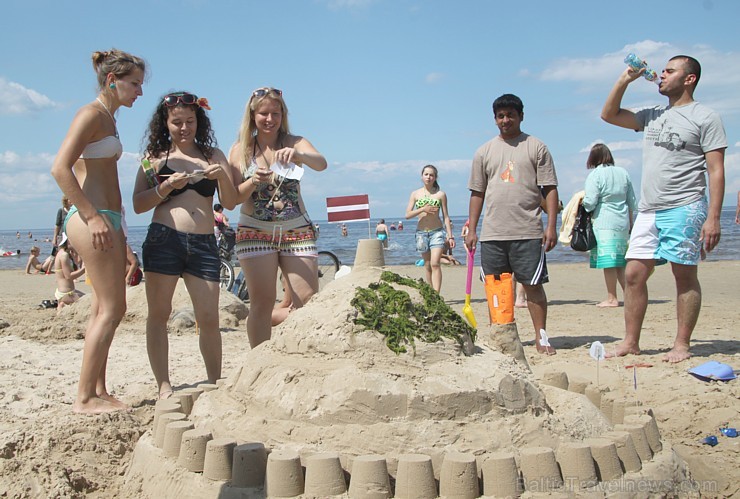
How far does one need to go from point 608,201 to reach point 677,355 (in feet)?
10.1

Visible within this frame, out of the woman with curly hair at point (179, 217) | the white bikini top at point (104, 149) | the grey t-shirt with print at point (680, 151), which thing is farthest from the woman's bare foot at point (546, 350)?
the white bikini top at point (104, 149)

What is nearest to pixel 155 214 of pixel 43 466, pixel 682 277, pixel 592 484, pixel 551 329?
pixel 43 466

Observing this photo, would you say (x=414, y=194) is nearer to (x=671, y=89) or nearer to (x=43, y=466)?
(x=671, y=89)

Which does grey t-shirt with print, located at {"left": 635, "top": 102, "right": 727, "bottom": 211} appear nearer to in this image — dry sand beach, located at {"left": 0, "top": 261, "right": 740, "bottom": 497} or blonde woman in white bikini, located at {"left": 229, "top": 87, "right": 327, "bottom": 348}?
dry sand beach, located at {"left": 0, "top": 261, "right": 740, "bottom": 497}

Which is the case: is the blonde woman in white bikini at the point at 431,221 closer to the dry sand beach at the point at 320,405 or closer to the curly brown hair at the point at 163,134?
the dry sand beach at the point at 320,405

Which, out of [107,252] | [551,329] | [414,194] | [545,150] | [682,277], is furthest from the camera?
[414,194]

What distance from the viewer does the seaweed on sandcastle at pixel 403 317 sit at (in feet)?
11.1

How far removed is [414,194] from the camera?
32.9 feet

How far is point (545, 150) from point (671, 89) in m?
1.08

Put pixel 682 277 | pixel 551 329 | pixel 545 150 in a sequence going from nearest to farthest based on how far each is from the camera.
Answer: pixel 682 277, pixel 545 150, pixel 551 329

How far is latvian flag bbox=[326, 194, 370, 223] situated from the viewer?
560 cm

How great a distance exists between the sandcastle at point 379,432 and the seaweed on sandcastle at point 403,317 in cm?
5

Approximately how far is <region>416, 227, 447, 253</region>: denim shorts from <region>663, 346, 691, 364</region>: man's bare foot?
170 inches

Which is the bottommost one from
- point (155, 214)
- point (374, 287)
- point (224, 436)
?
point (224, 436)
